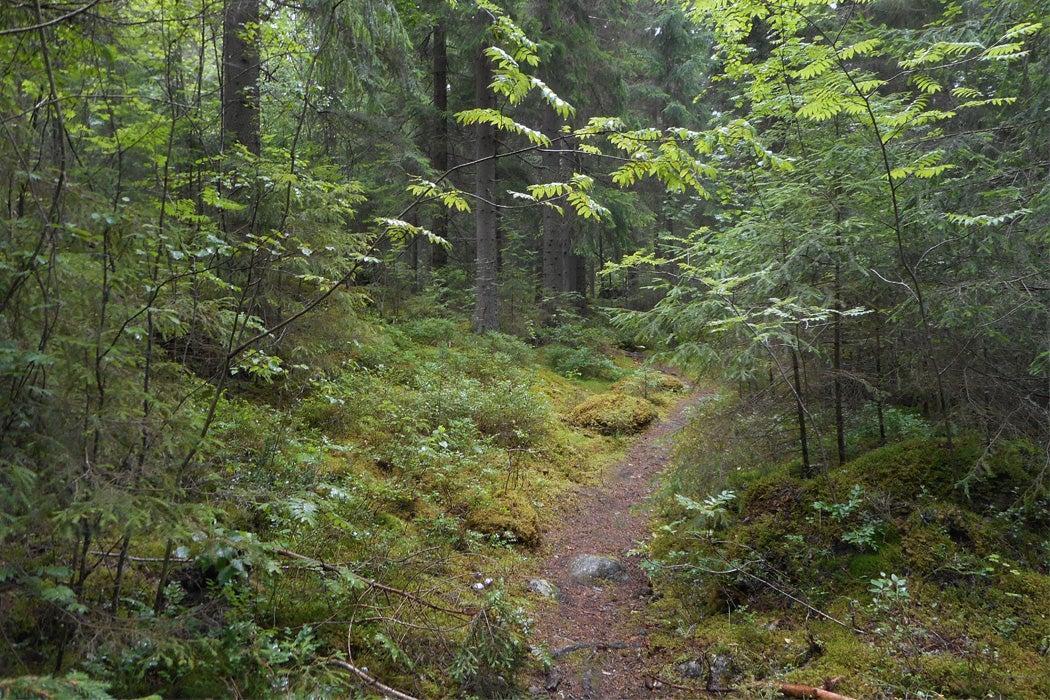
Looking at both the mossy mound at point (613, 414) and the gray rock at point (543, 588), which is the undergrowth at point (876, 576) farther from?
the mossy mound at point (613, 414)

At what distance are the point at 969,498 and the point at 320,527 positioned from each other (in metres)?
5.23

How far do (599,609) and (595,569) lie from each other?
629 millimetres

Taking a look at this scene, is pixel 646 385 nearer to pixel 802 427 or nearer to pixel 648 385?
pixel 648 385

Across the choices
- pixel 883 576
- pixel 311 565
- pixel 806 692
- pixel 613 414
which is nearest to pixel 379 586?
pixel 311 565

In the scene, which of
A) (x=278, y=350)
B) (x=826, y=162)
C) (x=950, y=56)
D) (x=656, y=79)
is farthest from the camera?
(x=656, y=79)

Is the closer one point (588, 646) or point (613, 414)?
point (588, 646)

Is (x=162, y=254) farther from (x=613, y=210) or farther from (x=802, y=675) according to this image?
(x=613, y=210)

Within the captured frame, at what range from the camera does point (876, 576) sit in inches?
176

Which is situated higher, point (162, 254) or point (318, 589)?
point (162, 254)

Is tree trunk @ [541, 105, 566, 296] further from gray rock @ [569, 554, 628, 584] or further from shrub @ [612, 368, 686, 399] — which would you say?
gray rock @ [569, 554, 628, 584]

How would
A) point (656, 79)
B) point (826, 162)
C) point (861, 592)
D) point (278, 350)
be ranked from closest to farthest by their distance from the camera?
point (861, 592)
point (826, 162)
point (278, 350)
point (656, 79)

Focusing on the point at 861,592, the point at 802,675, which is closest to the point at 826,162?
the point at 861,592

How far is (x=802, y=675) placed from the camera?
3.76 meters

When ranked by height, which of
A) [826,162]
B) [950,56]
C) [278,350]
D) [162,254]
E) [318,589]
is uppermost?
[950,56]
